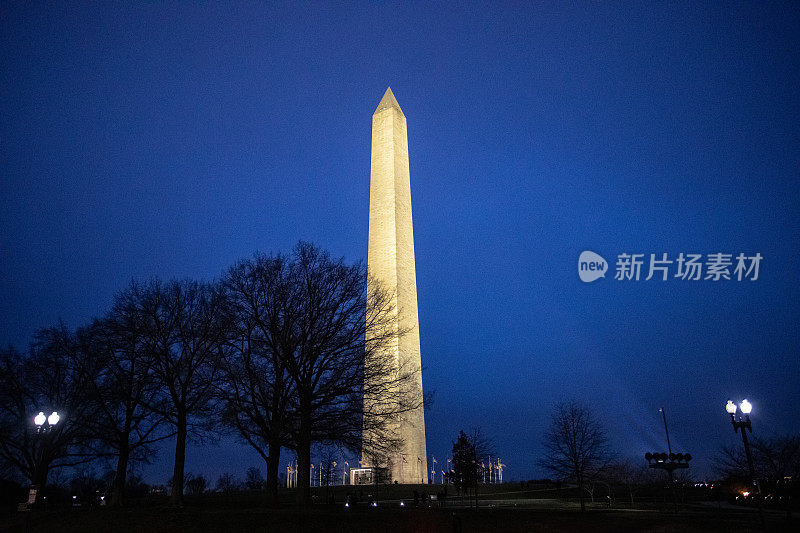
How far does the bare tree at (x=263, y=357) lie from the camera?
74.3ft

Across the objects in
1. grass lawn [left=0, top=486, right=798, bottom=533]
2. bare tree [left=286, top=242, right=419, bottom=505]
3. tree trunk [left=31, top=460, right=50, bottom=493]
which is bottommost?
grass lawn [left=0, top=486, right=798, bottom=533]

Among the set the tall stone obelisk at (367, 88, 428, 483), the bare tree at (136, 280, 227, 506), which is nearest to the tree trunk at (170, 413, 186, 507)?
the bare tree at (136, 280, 227, 506)

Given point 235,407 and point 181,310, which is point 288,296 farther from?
point 181,310

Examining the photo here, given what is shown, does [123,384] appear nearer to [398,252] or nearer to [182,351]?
[182,351]

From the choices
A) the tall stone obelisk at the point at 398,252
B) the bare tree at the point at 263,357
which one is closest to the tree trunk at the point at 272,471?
the bare tree at the point at 263,357

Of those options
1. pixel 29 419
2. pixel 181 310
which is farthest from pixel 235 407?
pixel 29 419

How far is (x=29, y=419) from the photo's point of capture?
33250 millimetres

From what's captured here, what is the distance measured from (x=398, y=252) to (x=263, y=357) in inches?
816

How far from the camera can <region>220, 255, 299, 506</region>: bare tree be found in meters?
22.6

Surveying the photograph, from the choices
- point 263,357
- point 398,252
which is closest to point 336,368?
point 263,357

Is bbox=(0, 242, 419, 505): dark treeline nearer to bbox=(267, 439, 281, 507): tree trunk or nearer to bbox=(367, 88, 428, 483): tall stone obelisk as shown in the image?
bbox=(267, 439, 281, 507): tree trunk

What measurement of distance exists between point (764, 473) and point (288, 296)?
135ft

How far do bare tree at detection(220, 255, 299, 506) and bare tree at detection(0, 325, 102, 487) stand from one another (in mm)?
12921

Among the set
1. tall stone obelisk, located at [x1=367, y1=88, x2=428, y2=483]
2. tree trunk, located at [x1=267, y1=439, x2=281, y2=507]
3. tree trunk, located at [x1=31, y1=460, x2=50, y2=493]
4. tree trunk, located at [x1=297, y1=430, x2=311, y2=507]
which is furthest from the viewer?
tall stone obelisk, located at [x1=367, y1=88, x2=428, y2=483]
